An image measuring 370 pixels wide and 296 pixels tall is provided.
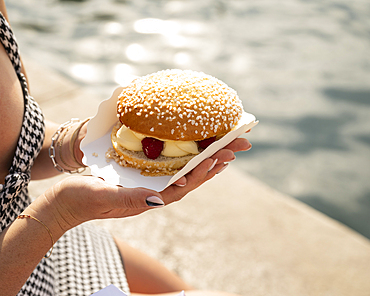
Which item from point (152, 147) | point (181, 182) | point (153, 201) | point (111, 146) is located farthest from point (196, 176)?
point (111, 146)

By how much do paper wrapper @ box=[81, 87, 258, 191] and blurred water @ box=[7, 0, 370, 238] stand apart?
252 centimetres

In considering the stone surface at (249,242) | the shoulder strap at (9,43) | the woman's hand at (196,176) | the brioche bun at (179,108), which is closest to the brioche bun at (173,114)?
the brioche bun at (179,108)

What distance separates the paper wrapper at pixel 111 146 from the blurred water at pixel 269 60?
2522 millimetres

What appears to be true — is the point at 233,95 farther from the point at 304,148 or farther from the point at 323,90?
the point at 323,90

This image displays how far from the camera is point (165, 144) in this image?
1832 millimetres

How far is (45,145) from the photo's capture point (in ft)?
6.26

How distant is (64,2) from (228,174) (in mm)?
6333

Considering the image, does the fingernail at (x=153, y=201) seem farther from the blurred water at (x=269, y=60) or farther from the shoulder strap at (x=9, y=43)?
the blurred water at (x=269, y=60)

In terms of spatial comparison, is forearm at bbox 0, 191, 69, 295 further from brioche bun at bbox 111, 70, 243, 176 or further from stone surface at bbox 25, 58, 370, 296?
stone surface at bbox 25, 58, 370, 296

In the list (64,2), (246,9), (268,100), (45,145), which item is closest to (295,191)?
(268,100)

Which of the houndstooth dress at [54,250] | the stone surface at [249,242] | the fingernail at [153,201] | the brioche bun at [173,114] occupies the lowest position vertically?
the stone surface at [249,242]

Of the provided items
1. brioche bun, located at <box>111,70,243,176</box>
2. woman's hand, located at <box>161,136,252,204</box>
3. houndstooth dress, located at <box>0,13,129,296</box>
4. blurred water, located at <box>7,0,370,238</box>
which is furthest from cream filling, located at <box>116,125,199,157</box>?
blurred water, located at <box>7,0,370,238</box>

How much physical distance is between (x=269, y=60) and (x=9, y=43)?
498cm

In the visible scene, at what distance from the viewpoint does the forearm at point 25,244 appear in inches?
53.7
